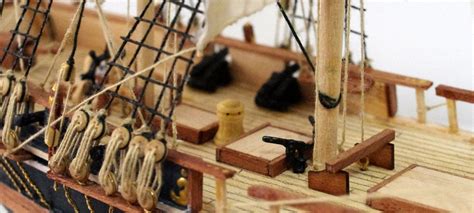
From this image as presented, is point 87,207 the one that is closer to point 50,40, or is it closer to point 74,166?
point 74,166

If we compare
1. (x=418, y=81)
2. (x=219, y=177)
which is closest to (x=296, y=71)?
(x=418, y=81)

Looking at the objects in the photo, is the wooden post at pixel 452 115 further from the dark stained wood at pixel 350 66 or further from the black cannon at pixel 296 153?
the black cannon at pixel 296 153

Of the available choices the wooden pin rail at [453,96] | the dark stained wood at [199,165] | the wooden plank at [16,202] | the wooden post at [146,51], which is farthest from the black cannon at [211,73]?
the dark stained wood at [199,165]

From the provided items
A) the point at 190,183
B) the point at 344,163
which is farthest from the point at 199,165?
the point at 344,163

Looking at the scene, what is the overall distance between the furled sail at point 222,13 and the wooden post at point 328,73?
371mm

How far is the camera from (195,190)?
5.49m

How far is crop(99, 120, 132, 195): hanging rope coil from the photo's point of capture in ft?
18.1

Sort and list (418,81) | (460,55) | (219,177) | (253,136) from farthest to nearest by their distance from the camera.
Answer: (460,55)
(418,81)
(253,136)
(219,177)

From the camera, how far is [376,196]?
5.47 meters

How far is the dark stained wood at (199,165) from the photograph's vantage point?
5.17 meters

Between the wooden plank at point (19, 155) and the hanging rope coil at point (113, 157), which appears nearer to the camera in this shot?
the hanging rope coil at point (113, 157)

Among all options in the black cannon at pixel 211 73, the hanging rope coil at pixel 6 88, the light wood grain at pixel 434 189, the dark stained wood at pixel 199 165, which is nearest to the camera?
the dark stained wood at pixel 199 165

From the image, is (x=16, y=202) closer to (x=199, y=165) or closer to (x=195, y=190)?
(x=195, y=190)

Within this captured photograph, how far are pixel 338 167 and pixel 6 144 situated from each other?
2018 mm
